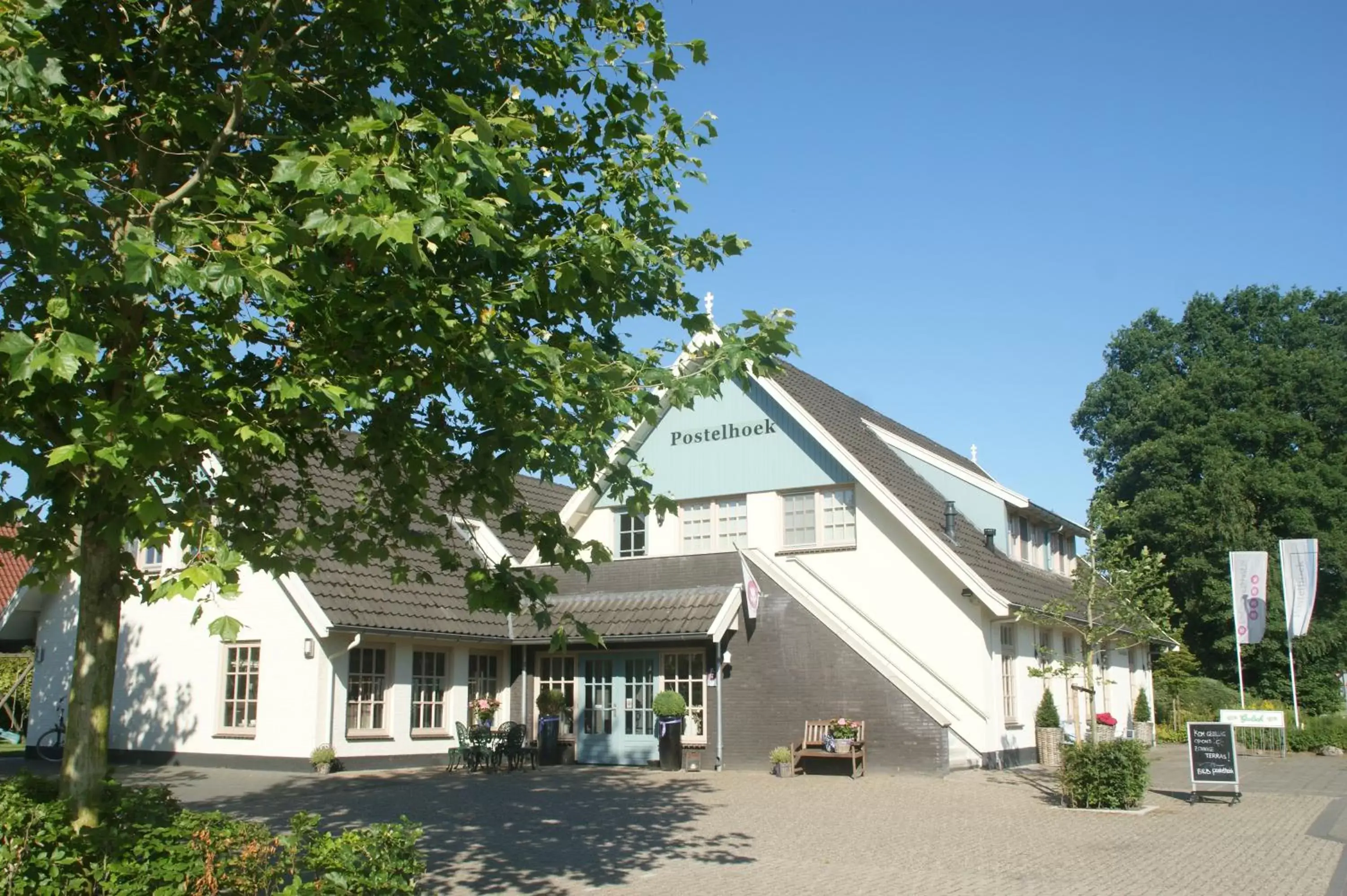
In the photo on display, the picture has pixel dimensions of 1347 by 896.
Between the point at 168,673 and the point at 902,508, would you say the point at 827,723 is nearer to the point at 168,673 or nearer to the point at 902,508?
the point at 902,508

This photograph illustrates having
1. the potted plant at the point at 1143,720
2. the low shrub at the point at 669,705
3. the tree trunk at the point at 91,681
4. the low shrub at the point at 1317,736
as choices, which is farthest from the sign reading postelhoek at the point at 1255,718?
the tree trunk at the point at 91,681

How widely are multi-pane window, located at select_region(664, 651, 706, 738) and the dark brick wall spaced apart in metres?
0.33

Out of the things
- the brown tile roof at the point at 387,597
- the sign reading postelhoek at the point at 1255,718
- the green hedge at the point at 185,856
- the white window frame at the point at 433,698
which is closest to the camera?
the green hedge at the point at 185,856

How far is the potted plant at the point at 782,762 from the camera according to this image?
65.5 ft

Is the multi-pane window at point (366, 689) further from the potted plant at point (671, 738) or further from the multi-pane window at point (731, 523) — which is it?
the multi-pane window at point (731, 523)

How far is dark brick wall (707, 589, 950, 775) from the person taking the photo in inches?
776

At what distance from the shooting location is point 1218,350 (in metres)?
46.2

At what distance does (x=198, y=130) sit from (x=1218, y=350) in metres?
46.1

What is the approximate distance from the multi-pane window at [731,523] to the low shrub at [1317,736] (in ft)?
51.0

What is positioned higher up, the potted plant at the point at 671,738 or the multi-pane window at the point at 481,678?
the multi-pane window at the point at 481,678

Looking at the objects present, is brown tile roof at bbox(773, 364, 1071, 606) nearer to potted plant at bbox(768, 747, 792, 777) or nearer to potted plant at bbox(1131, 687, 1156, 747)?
potted plant at bbox(768, 747, 792, 777)

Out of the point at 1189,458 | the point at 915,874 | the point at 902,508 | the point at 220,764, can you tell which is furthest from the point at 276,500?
the point at 1189,458

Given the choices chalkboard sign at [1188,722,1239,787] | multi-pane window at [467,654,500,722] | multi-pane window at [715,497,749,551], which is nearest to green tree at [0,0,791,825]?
chalkboard sign at [1188,722,1239,787]

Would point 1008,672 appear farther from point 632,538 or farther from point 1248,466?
point 1248,466
